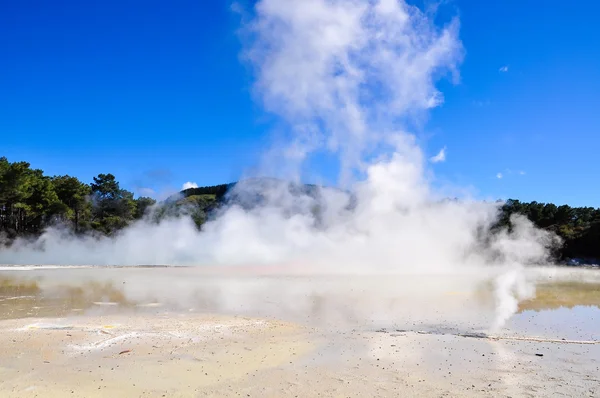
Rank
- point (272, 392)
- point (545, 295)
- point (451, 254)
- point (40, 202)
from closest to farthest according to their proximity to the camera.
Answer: point (272, 392) < point (545, 295) < point (451, 254) < point (40, 202)

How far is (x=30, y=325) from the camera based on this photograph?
1270cm

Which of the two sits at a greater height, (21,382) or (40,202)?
(40,202)

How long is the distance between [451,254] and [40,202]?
44.8 meters

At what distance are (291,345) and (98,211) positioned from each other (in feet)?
191

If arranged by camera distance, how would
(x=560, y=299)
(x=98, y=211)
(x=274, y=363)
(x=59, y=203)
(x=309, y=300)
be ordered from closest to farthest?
(x=274, y=363), (x=309, y=300), (x=560, y=299), (x=59, y=203), (x=98, y=211)

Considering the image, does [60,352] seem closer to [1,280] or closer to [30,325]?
[30,325]

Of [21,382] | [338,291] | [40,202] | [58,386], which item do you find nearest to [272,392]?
[58,386]

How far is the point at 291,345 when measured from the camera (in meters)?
10.8

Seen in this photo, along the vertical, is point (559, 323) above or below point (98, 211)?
below

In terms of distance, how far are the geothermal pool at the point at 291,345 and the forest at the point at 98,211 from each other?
33404mm

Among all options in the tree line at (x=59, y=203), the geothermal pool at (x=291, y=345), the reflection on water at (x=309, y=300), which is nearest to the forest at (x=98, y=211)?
the tree line at (x=59, y=203)

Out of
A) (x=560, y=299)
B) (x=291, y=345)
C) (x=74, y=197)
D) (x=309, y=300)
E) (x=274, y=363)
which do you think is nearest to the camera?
(x=274, y=363)

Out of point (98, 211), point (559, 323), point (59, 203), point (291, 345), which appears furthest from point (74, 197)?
point (559, 323)

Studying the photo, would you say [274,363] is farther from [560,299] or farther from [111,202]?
[111,202]
